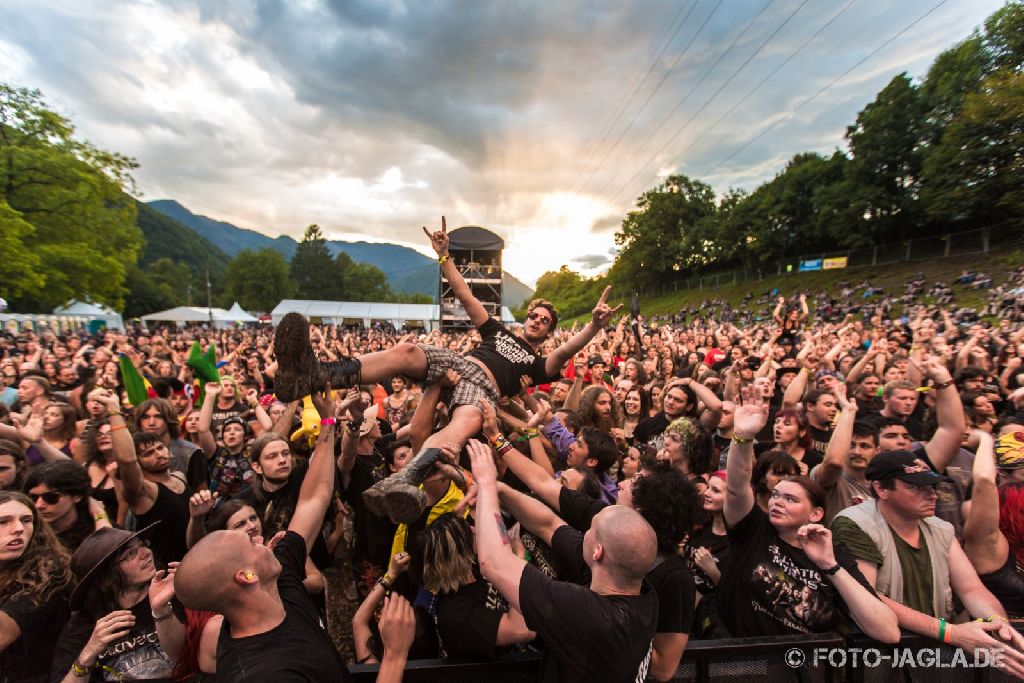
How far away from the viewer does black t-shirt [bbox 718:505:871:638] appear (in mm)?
2420

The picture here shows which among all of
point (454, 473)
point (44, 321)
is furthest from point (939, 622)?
point (44, 321)

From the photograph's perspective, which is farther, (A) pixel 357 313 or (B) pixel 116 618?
(A) pixel 357 313

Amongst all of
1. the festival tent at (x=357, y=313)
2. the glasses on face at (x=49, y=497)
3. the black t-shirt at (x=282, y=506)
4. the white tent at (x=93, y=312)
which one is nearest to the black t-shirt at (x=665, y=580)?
the black t-shirt at (x=282, y=506)

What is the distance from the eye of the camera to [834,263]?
38.8m

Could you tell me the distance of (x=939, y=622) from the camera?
2.28 m

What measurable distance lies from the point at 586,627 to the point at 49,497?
344 centimetres

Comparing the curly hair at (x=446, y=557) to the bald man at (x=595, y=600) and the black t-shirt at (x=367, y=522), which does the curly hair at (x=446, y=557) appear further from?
the black t-shirt at (x=367, y=522)

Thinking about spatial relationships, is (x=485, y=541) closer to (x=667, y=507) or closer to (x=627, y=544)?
(x=627, y=544)

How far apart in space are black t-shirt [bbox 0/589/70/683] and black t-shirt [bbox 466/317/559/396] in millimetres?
2958

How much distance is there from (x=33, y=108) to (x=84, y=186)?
398cm

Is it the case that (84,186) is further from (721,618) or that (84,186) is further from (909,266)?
(909,266)

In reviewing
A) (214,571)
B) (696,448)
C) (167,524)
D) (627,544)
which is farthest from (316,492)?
(696,448)

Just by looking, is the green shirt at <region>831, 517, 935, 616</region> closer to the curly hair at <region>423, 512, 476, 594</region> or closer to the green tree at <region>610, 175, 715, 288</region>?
the curly hair at <region>423, 512, 476, 594</region>

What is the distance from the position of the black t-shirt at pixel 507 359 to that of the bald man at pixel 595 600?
2176 millimetres
